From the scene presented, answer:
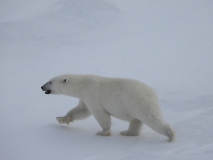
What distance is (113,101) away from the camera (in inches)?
201

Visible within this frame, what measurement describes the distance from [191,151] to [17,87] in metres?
5.13

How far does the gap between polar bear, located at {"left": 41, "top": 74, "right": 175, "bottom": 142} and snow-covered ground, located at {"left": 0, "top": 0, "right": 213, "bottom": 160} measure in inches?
8.2

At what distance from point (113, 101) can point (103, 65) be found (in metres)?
4.49

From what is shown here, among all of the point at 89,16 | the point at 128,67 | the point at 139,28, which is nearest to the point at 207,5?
the point at 139,28

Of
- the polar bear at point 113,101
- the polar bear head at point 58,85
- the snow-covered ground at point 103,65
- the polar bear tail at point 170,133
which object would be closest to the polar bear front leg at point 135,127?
the polar bear at point 113,101

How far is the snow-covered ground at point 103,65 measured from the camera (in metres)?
4.54

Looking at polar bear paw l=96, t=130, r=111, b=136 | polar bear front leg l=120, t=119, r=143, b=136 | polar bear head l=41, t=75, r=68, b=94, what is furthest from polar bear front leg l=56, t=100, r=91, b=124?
polar bear front leg l=120, t=119, r=143, b=136

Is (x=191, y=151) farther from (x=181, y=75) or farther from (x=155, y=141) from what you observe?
(x=181, y=75)

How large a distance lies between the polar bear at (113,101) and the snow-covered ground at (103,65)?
208 millimetres

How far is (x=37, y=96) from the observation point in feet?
24.2

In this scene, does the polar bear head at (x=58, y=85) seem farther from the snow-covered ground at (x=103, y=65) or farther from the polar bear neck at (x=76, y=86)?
the snow-covered ground at (x=103, y=65)

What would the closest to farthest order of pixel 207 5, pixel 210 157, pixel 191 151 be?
pixel 210 157 → pixel 191 151 → pixel 207 5

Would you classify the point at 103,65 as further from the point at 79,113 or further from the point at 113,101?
the point at 113,101

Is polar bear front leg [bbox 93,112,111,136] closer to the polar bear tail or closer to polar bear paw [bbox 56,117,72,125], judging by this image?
polar bear paw [bbox 56,117,72,125]
